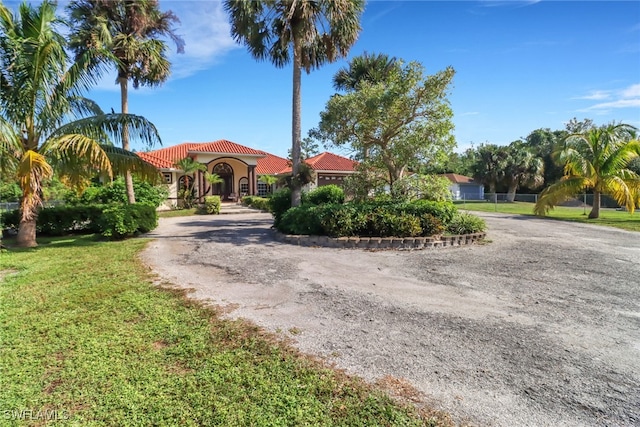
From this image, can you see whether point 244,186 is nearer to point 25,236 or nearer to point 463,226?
point 25,236

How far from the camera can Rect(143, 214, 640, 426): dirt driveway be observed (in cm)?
284

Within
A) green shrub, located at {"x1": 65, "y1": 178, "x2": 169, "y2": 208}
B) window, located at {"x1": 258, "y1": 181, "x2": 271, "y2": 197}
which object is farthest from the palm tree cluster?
window, located at {"x1": 258, "y1": 181, "x2": 271, "y2": 197}

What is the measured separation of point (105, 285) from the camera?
599 centimetres

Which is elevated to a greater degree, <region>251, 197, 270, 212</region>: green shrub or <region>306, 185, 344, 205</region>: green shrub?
<region>306, 185, 344, 205</region>: green shrub

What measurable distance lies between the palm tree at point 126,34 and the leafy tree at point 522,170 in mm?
36229

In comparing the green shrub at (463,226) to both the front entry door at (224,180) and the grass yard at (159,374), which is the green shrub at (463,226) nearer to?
the grass yard at (159,374)

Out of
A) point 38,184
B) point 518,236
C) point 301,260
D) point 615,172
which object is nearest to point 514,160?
point 615,172

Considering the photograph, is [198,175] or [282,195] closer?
[282,195]

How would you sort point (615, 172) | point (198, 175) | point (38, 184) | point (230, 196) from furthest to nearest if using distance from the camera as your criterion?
point (230, 196)
point (198, 175)
point (615, 172)
point (38, 184)

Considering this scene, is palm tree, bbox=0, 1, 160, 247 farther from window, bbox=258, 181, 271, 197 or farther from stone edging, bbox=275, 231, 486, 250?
window, bbox=258, 181, 271, 197

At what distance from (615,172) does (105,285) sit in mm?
22361

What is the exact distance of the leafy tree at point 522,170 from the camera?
37781mm

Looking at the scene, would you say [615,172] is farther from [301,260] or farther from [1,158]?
[1,158]

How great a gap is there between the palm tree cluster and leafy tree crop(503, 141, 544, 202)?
38366 mm
